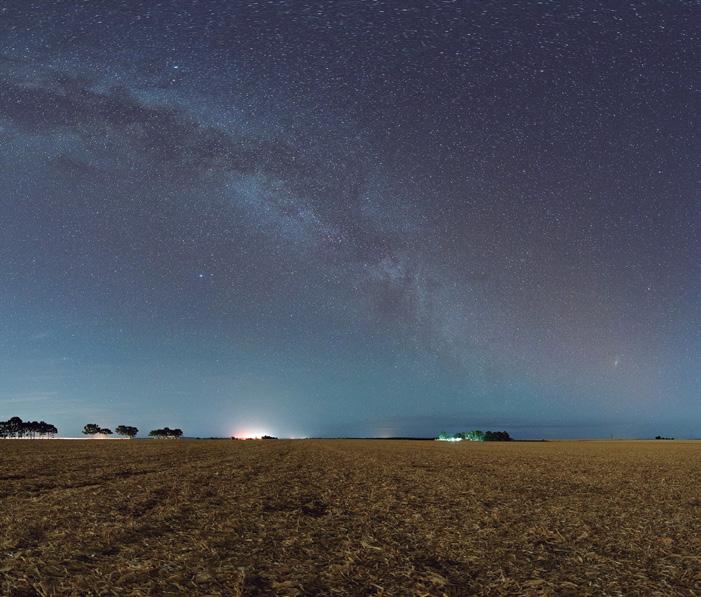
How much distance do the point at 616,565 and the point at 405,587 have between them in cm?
406

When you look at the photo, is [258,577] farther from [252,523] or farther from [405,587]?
[252,523]

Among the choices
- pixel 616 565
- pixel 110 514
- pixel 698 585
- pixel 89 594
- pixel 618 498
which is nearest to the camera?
pixel 89 594

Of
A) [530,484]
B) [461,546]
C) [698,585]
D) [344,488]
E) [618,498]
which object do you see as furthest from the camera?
[530,484]

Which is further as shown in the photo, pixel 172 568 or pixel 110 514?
pixel 110 514

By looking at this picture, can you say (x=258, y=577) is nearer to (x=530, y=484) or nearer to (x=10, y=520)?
(x=10, y=520)

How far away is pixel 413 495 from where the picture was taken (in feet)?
59.9

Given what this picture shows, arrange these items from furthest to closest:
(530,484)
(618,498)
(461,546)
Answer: (530,484) → (618,498) → (461,546)

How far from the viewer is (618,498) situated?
18188 millimetres

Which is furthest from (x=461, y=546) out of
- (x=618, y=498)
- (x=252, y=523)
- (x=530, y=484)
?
(x=530, y=484)

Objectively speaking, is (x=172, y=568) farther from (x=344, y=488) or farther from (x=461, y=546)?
(x=344, y=488)

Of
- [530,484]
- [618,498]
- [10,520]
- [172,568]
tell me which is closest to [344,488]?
[530,484]

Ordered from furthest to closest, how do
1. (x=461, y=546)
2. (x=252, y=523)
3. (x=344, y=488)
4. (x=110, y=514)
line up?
(x=344, y=488) → (x=110, y=514) → (x=252, y=523) → (x=461, y=546)

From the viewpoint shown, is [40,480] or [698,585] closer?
[698,585]

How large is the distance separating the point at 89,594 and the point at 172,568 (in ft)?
4.91
